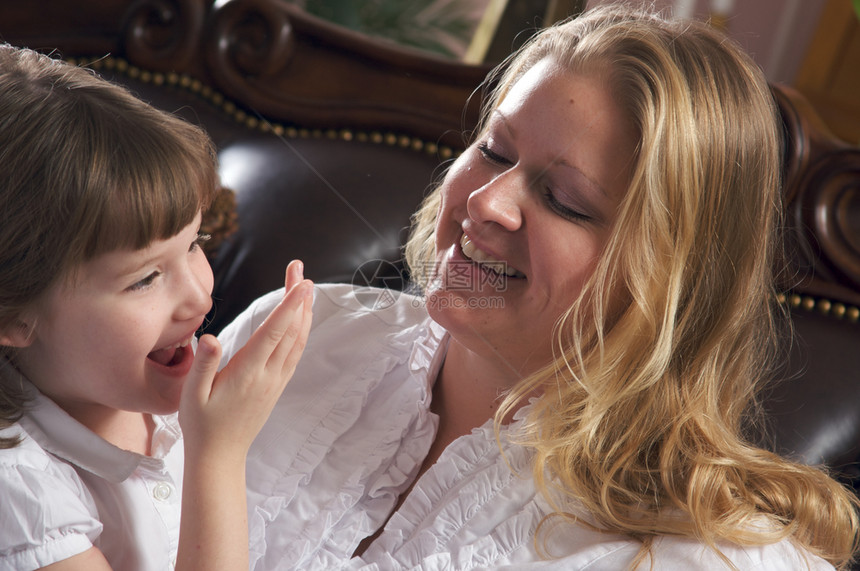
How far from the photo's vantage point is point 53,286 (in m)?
0.61

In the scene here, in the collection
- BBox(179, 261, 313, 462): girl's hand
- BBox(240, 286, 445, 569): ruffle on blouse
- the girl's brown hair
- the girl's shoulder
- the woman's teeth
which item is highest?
the girl's brown hair

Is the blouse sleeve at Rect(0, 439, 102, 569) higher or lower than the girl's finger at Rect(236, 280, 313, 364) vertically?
lower

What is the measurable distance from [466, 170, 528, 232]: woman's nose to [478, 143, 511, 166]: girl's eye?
0.04 meters

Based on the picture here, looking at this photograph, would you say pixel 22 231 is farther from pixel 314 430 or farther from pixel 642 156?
pixel 642 156

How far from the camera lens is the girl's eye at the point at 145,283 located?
632 mm

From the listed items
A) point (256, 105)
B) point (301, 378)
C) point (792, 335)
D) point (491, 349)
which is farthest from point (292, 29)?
point (792, 335)

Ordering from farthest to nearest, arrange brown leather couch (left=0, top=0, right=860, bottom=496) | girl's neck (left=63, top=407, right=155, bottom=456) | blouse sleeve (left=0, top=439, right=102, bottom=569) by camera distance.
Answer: brown leather couch (left=0, top=0, right=860, bottom=496) → girl's neck (left=63, top=407, right=155, bottom=456) → blouse sleeve (left=0, top=439, right=102, bottom=569)

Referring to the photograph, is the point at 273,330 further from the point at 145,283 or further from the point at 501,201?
the point at 501,201

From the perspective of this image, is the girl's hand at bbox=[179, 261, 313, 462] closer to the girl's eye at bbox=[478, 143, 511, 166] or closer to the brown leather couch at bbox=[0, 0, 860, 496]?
the girl's eye at bbox=[478, 143, 511, 166]

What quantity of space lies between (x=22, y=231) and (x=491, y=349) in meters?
0.44

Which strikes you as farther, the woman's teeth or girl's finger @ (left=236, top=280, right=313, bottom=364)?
the woman's teeth

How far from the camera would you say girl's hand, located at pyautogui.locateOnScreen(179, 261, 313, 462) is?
2.02 ft

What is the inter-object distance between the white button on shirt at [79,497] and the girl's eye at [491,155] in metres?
0.43

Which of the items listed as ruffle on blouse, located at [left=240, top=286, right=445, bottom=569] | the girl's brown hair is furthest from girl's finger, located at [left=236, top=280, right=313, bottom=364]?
ruffle on blouse, located at [left=240, top=286, right=445, bottom=569]
